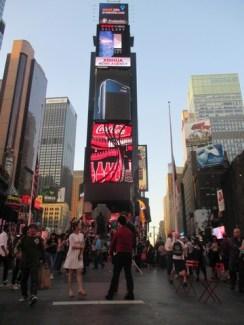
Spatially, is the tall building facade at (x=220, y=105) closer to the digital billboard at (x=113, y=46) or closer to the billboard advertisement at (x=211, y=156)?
the billboard advertisement at (x=211, y=156)

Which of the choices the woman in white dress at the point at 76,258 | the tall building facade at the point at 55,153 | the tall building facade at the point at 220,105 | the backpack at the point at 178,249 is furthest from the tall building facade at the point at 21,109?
the woman in white dress at the point at 76,258

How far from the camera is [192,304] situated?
7.15m

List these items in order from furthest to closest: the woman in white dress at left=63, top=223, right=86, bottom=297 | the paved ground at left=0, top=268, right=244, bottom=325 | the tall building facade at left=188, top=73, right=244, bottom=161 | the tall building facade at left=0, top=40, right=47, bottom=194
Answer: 1. the tall building facade at left=188, top=73, right=244, bottom=161
2. the tall building facade at left=0, top=40, right=47, bottom=194
3. the woman in white dress at left=63, top=223, right=86, bottom=297
4. the paved ground at left=0, top=268, right=244, bottom=325

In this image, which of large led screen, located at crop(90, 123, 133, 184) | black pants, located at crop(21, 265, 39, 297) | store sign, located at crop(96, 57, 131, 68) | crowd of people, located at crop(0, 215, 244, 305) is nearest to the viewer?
black pants, located at crop(21, 265, 39, 297)

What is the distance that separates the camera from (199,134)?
98.7 metres

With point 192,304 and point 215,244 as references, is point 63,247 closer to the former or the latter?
point 215,244

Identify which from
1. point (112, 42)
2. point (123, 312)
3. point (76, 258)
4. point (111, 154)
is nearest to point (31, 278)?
point (76, 258)

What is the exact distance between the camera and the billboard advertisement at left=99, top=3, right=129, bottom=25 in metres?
90.4

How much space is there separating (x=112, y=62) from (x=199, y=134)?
119ft

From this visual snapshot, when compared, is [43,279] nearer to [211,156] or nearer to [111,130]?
[111,130]

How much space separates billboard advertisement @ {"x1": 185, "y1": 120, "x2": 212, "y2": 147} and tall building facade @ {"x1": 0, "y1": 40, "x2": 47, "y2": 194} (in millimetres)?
59287

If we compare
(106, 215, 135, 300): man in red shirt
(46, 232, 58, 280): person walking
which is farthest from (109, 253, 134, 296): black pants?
(46, 232, 58, 280): person walking

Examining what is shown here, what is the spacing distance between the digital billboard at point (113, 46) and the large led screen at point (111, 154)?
24237 millimetres

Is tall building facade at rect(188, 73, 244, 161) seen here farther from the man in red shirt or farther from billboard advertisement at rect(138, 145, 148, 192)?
the man in red shirt
